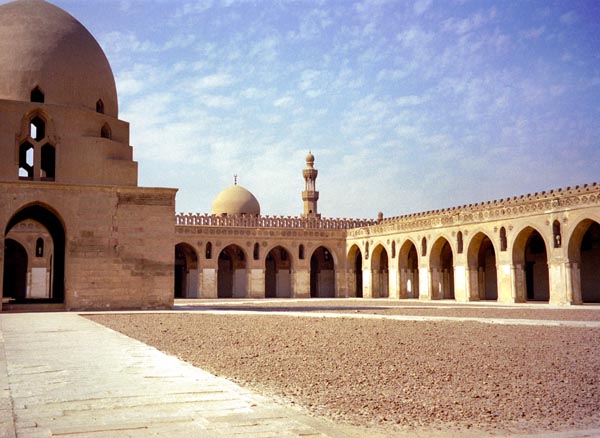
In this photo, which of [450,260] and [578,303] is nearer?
[578,303]

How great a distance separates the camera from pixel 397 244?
108 feet

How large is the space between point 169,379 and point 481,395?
305 cm

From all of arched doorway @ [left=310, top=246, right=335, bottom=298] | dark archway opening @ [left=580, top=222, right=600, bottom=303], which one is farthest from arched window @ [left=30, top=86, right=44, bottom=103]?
arched doorway @ [left=310, top=246, right=335, bottom=298]

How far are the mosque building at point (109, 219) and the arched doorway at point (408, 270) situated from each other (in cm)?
9

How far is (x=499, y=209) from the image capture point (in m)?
26.2

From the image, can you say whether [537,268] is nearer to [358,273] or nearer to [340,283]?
[340,283]

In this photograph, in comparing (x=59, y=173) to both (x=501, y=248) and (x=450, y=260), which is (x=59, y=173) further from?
(x=450, y=260)

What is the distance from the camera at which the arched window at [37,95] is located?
1995cm

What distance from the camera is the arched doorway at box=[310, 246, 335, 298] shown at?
39.6 m

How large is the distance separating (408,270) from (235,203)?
40.1ft

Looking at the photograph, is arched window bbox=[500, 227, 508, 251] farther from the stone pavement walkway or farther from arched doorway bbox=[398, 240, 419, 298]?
the stone pavement walkway

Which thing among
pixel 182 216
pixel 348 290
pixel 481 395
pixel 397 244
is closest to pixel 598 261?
pixel 397 244

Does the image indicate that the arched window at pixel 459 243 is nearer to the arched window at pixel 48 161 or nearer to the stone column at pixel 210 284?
the stone column at pixel 210 284

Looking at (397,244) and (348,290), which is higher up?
(397,244)
